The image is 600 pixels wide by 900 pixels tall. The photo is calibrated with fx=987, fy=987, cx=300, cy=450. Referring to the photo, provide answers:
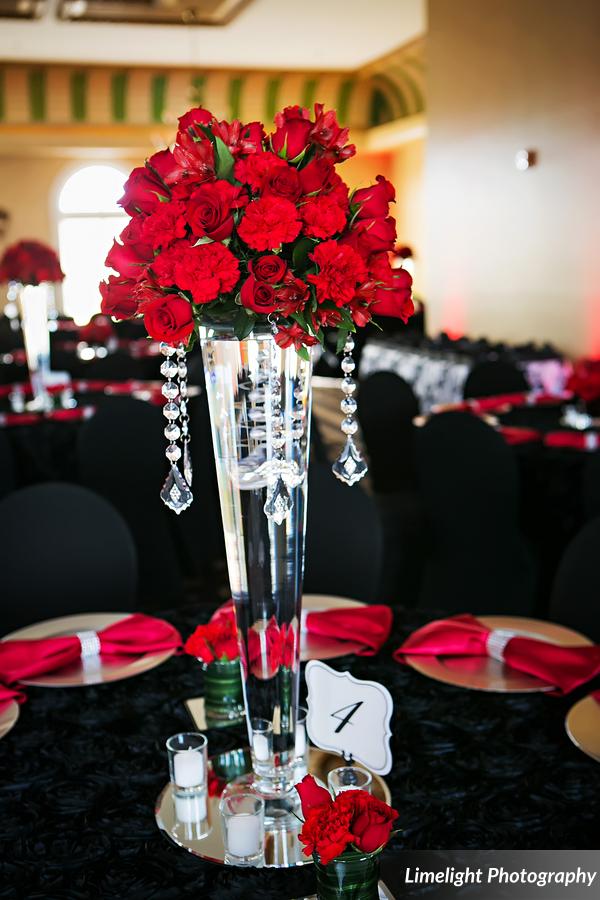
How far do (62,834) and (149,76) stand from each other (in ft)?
45.9

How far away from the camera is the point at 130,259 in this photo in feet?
3.72

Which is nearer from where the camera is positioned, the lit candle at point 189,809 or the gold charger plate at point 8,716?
the lit candle at point 189,809

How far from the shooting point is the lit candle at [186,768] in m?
1.27

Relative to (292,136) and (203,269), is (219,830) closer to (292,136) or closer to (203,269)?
(203,269)

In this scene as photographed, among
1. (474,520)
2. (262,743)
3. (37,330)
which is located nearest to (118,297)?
(262,743)

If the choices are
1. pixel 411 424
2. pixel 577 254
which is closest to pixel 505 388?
pixel 411 424

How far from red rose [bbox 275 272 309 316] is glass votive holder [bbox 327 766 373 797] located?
0.53m

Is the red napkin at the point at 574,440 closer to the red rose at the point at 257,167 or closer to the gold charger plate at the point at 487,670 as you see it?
the gold charger plate at the point at 487,670

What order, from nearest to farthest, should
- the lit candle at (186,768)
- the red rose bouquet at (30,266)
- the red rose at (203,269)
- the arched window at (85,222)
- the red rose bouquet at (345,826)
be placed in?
the red rose bouquet at (345,826)
the red rose at (203,269)
the lit candle at (186,768)
the red rose bouquet at (30,266)
the arched window at (85,222)

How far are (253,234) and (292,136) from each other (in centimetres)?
13

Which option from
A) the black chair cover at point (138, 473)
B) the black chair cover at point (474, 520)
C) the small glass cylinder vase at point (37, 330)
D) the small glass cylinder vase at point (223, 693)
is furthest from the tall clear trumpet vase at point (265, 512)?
the small glass cylinder vase at point (37, 330)

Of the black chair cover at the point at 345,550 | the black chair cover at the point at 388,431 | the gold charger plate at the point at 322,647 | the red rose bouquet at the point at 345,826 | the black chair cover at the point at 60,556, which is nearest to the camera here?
the red rose bouquet at the point at 345,826

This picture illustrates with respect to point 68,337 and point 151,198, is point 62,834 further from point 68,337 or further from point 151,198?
point 68,337

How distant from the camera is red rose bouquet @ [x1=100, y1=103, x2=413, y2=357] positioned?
3.53 ft
